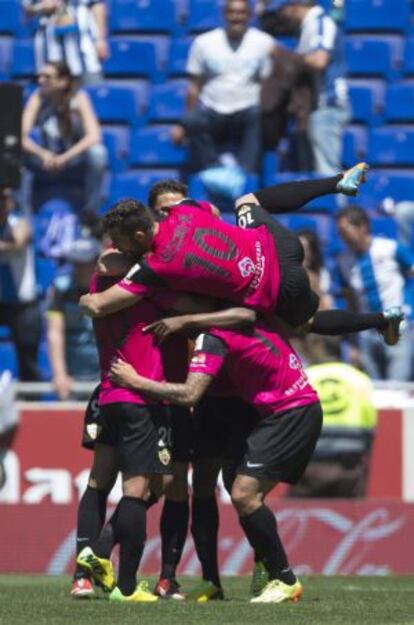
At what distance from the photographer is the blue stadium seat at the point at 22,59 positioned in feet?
54.0

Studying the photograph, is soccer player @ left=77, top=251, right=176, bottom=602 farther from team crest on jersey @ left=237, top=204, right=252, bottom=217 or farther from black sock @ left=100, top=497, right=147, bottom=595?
team crest on jersey @ left=237, top=204, right=252, bottom=217

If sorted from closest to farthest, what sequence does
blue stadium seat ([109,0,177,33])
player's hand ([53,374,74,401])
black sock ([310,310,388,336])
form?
1. black sock ([310,310,388,336])
2. player's hand ([53,374,74,401])
3. blue stadium seat ([109,0,177,33])

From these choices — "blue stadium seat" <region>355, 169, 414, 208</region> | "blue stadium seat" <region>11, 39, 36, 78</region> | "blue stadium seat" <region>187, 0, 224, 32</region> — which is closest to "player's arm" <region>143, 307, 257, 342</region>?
"blue stadium seat" <region>355, 169, 414, 208</region>

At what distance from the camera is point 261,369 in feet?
28.3

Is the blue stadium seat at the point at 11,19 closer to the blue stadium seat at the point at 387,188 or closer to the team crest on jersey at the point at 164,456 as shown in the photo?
the blue stadium seat at the point at 387,188

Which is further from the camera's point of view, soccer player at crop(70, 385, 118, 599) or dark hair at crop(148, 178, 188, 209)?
dark hair at crop(148, 178, 188, 209)

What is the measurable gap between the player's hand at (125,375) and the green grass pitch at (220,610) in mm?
1008

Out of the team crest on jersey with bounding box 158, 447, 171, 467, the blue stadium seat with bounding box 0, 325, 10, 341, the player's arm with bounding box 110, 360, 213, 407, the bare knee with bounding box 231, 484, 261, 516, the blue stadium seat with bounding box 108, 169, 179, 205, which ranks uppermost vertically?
the player's arm with bounding box 110, 360, 213, 407

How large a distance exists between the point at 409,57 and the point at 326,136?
1877mm

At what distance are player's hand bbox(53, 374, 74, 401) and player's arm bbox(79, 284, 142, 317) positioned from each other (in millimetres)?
3787

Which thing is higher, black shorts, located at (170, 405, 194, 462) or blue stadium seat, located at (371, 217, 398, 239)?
black shorts, located at (170, 405, 194, 462)

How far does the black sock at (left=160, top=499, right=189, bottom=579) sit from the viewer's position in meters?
9.05

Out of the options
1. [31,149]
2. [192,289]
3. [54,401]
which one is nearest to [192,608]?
[192,289]

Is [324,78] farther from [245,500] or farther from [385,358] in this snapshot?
[245,500]
